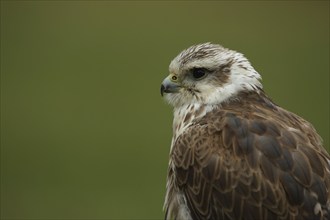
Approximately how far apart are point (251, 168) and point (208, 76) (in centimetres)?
126

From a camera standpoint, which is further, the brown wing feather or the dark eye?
the dark eye

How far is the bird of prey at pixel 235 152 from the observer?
285 inches

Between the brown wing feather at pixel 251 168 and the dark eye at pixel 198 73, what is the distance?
1.79 feet

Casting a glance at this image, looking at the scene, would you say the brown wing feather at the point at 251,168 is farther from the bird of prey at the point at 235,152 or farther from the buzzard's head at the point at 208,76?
the buzzard's head at the point at 208,76

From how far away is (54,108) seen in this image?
1916 cm

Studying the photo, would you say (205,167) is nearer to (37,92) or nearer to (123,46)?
(37,92)

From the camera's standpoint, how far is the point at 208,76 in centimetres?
834

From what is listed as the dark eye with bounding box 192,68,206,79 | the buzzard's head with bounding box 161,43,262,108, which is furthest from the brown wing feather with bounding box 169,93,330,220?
the dark eye with bounding box 192,68,206,79

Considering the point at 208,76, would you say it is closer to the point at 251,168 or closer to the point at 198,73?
the point at 198,73

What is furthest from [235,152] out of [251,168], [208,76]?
[208,76]

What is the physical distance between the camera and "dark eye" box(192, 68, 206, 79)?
27.4 ft

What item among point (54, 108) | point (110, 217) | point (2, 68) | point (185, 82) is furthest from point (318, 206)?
point (2, 68)

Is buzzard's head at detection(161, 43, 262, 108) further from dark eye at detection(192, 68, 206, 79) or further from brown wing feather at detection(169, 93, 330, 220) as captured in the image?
brown wing feather at detection(169, 93, 330, 220)

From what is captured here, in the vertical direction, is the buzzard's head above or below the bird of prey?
above
